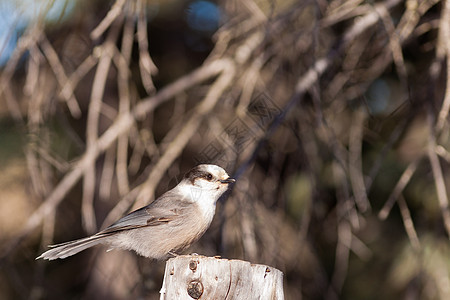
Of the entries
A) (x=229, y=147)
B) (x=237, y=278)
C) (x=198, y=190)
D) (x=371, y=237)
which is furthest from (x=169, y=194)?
(x=371, y=237)

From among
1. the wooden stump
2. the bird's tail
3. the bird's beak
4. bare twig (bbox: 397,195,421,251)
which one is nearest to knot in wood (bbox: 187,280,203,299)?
the wooden stump

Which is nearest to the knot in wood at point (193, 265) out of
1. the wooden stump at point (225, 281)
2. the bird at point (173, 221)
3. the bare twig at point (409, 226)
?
the wooden stump at point (225, 281)

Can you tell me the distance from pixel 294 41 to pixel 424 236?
1623mm

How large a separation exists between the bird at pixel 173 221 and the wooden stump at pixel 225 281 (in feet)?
3.58

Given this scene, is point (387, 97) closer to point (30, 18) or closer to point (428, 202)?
point (428, 202)

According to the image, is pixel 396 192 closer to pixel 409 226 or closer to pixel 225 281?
pixel 409 226

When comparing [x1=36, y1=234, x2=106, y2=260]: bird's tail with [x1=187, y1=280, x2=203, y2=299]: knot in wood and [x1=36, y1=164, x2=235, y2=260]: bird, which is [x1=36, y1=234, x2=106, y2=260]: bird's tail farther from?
[x1=187, y1=280, x2=203, y2=299]: knot in wood

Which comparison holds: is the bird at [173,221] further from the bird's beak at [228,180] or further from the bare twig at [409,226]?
the bare twig at [409,226]

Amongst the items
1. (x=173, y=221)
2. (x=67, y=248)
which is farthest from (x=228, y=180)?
(x=67, y=248)

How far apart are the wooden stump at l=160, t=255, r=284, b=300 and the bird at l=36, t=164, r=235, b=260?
3.58 ft

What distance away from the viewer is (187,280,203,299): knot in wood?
256 cm

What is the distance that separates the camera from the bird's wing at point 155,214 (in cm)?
375

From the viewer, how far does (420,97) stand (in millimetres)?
4488

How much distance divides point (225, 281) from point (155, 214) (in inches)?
53.1
